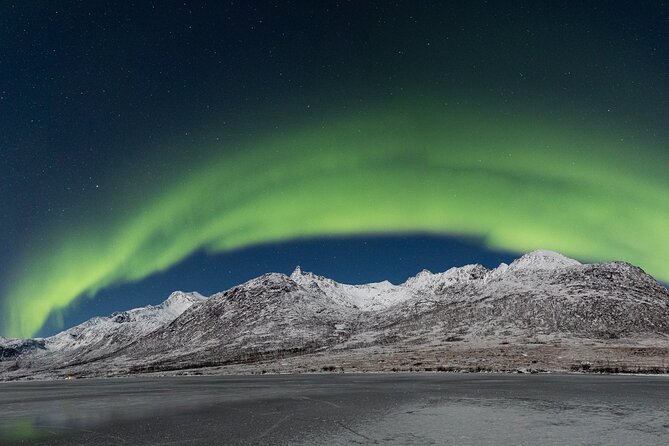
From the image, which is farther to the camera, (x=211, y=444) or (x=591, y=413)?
(x=591, y=413)

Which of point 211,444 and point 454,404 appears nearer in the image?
point 211,444

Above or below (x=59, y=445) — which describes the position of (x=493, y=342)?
below

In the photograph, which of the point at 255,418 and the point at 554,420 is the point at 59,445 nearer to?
the point at 255,418

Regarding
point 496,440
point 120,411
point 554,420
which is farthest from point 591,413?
point 120,411

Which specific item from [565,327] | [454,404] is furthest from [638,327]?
[454,404]

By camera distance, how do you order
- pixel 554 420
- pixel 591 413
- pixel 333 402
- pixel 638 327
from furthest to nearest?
pixel 638 327 → pixel 333 402 → pixel 591 413 → pixel 554 420

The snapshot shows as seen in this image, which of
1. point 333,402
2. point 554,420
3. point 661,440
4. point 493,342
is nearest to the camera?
point 661,440

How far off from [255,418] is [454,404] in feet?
27.8

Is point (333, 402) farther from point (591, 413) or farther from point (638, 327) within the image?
point (638, 327)

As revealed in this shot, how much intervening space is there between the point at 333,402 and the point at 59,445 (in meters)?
12.6

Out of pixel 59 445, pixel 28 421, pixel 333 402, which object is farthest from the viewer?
pixel 333 402

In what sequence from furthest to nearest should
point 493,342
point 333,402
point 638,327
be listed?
point 638,327, point 493,342, point 333,402

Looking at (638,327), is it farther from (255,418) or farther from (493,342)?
(255,418)

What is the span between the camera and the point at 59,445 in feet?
40.1
